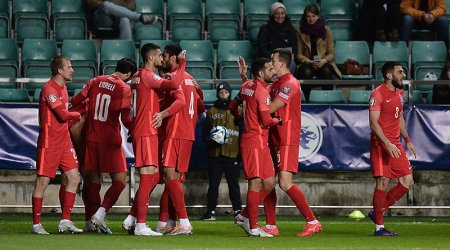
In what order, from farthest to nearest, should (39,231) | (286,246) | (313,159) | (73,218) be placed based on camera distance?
1. (313,159)
2. (73,218)
3. (39,231)
4. (286,246)

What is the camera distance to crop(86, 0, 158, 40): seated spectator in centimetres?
2167

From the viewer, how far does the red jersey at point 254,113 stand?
14.4 meters

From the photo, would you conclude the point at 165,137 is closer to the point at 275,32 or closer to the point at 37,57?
the point at 275,32

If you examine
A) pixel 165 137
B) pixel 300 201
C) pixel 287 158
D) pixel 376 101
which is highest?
pixel 376 101

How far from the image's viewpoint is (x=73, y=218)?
59.6ft

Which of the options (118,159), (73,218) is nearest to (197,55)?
(73,218)

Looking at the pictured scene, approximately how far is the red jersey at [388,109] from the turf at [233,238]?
4.27ft

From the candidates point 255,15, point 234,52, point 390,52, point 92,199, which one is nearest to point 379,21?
point 390,52

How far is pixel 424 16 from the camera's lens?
22250 millimetres

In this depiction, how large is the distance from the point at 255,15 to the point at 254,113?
8237 millimetres

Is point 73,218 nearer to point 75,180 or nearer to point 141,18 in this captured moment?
point 75,180

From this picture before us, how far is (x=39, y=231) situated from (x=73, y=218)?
3.60 meters

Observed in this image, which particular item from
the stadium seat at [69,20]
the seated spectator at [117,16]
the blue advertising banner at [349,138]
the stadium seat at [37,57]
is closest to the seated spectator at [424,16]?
the blue advertising banner at [349,138]

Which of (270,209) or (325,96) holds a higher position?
(325,96)
